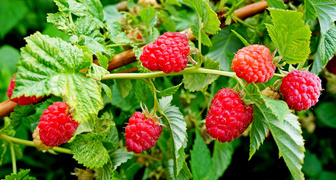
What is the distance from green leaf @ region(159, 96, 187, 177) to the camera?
77cm

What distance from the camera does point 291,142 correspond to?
0.71 meters

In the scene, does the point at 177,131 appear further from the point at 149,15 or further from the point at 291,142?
the point at 149,15

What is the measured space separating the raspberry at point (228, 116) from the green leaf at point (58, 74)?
0.29 m

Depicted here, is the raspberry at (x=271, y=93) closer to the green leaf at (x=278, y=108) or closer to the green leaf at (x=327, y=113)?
the green leaf at (x=278, y=108)

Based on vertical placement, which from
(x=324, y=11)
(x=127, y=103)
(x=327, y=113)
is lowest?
(x=327, y=113)

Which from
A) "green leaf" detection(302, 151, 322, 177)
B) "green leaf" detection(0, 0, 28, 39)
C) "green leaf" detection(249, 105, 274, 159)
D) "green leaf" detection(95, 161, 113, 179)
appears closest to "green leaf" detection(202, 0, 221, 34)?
"green leaf" detection(249, 105, 274, 159)

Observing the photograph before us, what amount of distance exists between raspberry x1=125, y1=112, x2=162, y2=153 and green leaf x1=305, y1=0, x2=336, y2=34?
0.56 metres

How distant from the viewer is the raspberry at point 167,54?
2.39 feet

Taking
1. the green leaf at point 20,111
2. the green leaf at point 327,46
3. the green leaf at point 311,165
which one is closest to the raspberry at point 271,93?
the green leaf at point 327,46

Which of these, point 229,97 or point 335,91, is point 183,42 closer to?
point 229,97

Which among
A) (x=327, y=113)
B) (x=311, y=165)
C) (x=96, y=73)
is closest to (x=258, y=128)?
(x=96, y=73)

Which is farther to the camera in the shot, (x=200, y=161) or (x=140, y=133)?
(x=200, y=161)

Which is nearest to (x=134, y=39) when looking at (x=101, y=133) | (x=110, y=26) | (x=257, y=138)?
(x=110, y=26)

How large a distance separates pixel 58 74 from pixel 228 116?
409 millimetres
